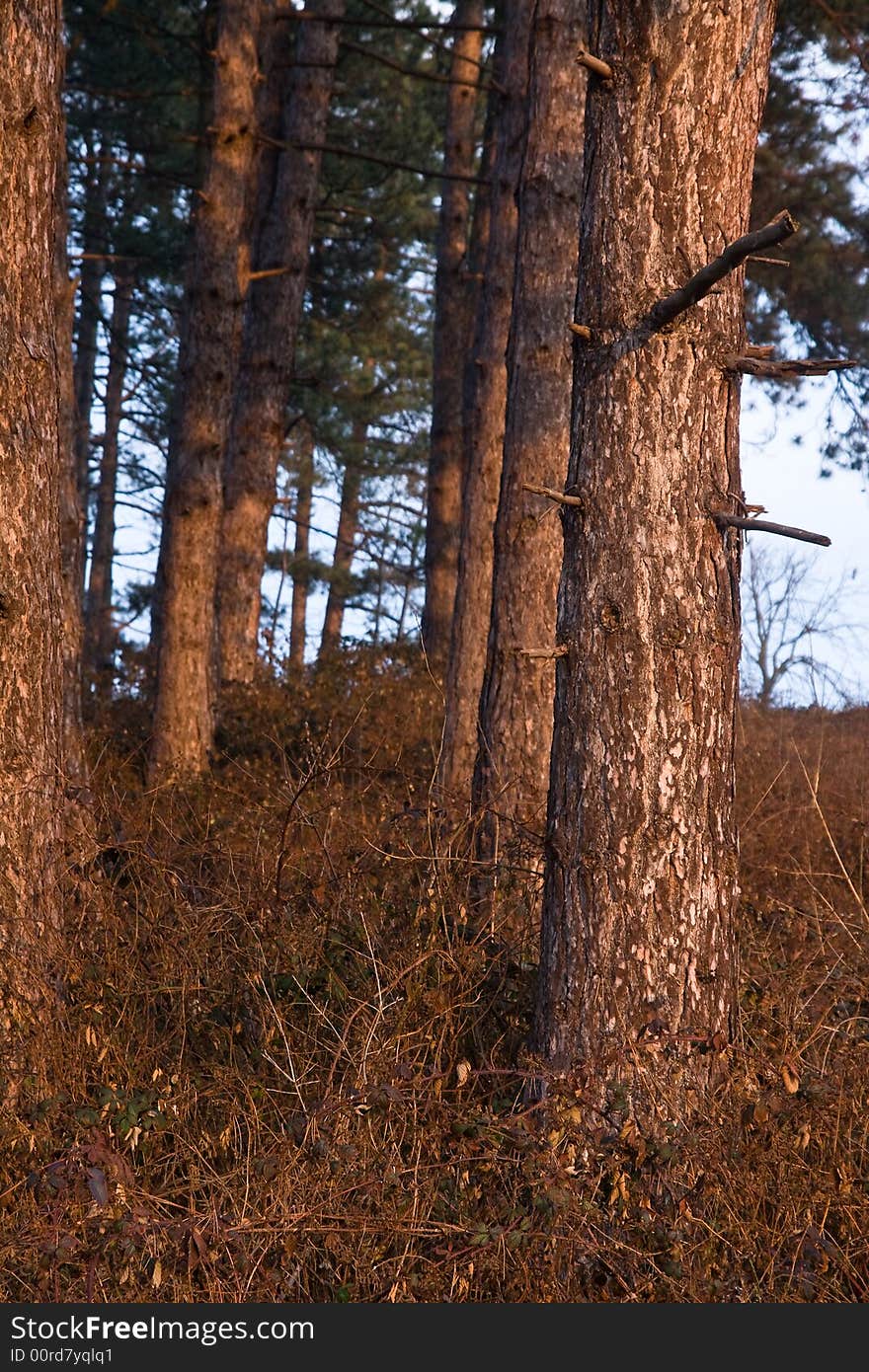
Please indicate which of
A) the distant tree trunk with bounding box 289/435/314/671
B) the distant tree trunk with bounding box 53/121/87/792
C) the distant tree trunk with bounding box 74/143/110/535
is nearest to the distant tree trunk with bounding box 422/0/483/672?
the distant tree trunk with bounding box 74/143/110/535

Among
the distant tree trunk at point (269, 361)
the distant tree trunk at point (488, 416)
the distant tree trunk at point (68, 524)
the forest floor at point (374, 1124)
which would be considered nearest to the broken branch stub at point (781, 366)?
the forest floor at point (374, 1124)

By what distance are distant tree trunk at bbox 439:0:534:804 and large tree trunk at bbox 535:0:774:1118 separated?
4.86 m

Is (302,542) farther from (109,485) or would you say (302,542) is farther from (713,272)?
(713,272)

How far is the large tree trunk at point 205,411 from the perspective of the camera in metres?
9.74

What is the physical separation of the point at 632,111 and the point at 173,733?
6535 mm

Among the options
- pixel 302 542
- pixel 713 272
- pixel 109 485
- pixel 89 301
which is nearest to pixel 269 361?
pixel 713 272

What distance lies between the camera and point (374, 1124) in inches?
152

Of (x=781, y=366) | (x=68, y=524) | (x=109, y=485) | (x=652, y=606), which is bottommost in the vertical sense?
(x=652, y=606)

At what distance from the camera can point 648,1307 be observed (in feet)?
11.4

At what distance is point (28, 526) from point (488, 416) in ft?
17.7

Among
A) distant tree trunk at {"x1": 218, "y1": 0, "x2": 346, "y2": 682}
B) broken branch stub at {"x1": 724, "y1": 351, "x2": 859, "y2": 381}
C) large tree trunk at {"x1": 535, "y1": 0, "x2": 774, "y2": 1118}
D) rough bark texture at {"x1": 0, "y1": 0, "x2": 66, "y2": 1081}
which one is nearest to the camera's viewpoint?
broken branch stub at {"x1": 724, "y1": 351, "x2": 859, "y2": 381}

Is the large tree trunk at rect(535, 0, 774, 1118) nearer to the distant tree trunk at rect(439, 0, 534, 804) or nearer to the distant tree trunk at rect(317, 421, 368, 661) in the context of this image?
the distant tree trunk at rect(439, 0, 534, 804)

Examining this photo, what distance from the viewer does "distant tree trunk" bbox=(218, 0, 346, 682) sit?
13.0 meters

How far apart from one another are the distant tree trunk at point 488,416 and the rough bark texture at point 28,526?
4295 mm
